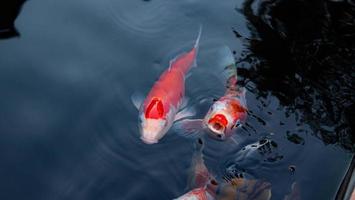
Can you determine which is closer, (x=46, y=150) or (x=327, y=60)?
(x=46, y=150)

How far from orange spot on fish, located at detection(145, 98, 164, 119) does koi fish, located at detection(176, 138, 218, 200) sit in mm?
508

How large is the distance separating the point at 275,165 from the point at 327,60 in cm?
153

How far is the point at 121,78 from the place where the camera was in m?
5.15

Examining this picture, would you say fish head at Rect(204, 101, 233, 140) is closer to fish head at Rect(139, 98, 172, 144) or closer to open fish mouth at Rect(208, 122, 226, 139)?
open fish mouth at Rect(208, 122, 226, 139)

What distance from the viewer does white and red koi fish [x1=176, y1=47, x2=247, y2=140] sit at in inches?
177

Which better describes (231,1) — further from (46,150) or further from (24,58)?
(46,150)

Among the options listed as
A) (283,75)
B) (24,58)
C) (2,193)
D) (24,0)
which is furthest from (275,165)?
(24,0)

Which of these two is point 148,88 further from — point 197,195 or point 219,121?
point 197,195

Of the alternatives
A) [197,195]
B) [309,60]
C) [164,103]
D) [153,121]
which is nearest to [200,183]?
[197,195]

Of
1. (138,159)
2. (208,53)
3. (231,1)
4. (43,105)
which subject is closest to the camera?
(138,159)

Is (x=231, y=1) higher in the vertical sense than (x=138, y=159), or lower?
higher

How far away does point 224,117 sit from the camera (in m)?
4.48

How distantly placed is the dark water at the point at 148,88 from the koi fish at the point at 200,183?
93 mm

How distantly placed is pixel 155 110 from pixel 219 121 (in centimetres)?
57
